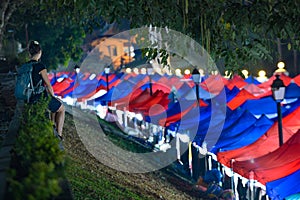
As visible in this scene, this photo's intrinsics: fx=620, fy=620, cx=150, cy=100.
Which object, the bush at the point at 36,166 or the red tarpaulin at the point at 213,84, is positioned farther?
the red tarpaulin at the point at 213,84

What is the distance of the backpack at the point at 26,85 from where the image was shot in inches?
368

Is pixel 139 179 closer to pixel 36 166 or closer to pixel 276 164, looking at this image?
pixel 276 164

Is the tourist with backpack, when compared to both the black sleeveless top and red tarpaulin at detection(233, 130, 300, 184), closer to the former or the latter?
the black sleeveless top

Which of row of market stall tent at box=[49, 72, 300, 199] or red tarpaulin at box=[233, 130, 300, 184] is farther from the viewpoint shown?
row of market stall tent at box=[49, 72, 300, 199]

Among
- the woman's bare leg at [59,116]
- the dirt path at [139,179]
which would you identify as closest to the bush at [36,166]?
the woman's bare leg at [59,116]

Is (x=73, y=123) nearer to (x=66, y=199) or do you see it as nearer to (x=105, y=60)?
(x=66, y=199)

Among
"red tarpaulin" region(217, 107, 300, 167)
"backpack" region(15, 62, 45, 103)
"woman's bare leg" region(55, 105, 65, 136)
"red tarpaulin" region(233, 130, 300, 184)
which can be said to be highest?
"backpack" region(15, 62, 45, 103)

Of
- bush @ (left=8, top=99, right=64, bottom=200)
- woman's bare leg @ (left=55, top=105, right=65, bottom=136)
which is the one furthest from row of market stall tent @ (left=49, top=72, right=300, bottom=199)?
bush @ (left=8, top=99, right=64, bottom=200)

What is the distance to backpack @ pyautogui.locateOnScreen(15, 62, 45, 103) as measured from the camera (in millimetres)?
9352

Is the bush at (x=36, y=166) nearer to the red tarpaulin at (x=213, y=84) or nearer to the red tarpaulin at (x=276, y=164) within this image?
the red tarpaulin at (x=276, y=164)

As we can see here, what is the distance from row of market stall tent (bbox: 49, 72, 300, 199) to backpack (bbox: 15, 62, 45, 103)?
6.56 meters

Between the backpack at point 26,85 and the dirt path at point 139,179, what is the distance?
5525mm

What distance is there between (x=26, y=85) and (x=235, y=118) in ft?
47.7

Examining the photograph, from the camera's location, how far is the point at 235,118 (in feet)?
75.6
